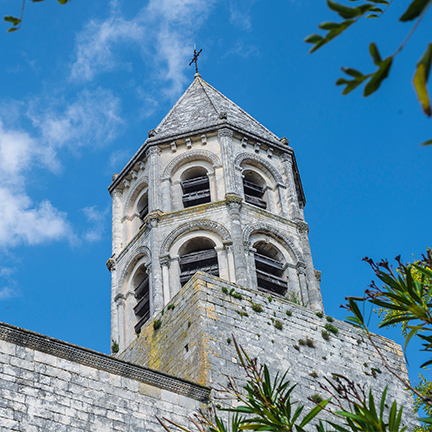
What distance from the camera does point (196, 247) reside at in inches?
655

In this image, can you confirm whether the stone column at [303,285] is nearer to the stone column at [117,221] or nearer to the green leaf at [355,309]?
the stone column at [117,221]

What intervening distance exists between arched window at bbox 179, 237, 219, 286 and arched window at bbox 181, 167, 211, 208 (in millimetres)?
1361

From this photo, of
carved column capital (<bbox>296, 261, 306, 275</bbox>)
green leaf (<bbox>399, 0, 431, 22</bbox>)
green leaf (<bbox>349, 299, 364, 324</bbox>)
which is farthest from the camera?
carved column capital (<bbox>296, 261, 306, 275</bbox>)

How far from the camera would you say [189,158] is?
18031 mm

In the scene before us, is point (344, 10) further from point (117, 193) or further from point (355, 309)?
point (117, 193)

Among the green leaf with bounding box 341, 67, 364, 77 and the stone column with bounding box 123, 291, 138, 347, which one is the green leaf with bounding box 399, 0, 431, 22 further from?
the stone column with bounding box 123, 291, 138, 347

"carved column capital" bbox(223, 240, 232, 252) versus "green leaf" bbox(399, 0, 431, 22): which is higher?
"carved column capital" bbox(223, 240, 232, 252)

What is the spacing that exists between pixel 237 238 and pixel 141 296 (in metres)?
2.62

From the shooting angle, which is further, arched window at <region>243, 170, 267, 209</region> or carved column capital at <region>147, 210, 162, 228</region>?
arched window at <region>243, 170, 267, 209</region>

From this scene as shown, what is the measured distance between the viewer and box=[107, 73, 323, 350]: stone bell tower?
15.9m

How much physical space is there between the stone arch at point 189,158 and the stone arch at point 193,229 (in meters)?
1.79

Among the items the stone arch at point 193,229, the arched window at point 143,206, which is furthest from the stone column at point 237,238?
the arched window at point 143,206

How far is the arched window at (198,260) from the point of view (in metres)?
15.8

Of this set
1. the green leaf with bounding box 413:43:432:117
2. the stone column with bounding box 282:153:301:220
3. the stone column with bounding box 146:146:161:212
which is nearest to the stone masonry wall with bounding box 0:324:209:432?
the stone column with bounding box 146:146:161:212
